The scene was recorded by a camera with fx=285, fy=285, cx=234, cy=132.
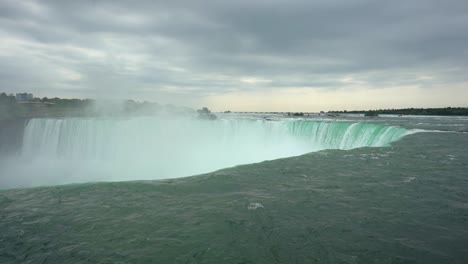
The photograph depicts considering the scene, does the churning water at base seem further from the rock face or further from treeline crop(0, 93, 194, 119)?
treeline crop(0, 93, 194, 119)

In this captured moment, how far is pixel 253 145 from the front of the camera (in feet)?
90.4

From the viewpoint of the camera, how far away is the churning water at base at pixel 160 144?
70.4ft

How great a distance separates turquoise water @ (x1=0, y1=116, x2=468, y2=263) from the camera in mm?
4410

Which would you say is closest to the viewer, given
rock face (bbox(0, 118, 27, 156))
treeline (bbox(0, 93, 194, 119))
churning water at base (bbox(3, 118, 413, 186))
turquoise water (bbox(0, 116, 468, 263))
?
turquoise water (bbox(0, 116, 468, 263))

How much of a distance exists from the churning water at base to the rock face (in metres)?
1.56

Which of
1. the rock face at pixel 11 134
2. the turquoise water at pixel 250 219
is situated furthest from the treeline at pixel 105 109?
the turquoise water at pixel 250 219

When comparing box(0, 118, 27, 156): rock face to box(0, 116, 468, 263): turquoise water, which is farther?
box(0, 118, 27, 156): rock face

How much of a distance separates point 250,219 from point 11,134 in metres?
31.4

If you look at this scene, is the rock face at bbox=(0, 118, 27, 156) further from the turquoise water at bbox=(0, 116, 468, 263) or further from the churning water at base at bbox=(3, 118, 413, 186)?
the turquoise water at bbox=(0, 116, 468, 263)

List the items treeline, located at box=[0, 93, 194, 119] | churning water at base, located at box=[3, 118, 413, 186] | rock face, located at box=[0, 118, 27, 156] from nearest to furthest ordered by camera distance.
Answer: churning water at base, located at box=[3, 118, 413, 186] < rock face, located at box=[0, 118, 27, 156] < treeline, located at box=[0, 93, 194, 119]

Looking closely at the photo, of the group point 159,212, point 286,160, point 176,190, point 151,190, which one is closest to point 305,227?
point 159,212

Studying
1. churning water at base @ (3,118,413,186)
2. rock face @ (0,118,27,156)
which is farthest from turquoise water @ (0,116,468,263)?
rock face @ (0,118,27,156)

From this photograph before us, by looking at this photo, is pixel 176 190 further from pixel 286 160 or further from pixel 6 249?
pixel 286 160

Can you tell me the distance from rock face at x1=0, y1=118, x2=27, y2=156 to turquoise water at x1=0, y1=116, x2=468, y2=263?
79.6 feet
